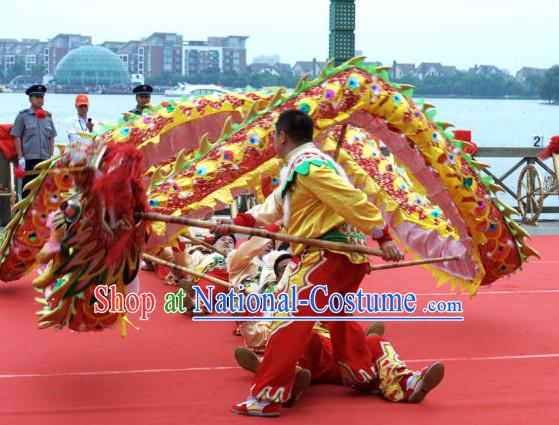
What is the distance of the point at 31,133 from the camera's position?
10.2 m

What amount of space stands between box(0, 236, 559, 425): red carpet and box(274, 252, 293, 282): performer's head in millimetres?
486

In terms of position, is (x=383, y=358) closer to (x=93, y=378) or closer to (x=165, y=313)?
(x=93, y=378)

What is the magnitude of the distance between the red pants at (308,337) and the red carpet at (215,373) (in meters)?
0.15

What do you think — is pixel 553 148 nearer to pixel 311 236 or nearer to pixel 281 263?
pixel 281 263

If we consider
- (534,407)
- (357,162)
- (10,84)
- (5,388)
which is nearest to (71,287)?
(5,388)

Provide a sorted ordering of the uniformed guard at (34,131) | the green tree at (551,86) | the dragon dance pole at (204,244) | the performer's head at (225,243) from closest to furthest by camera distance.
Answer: the dragon dance pole at (204,244) → the performer's head at (225,243) → the uniformed guard at (34,131) → the green tree at (551,86)

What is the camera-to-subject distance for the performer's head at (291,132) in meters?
4.91

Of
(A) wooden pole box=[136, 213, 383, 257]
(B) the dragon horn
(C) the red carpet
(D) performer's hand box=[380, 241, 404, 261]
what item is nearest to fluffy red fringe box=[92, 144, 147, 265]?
(A) wooden pole box=[136, 213, 383, 257]

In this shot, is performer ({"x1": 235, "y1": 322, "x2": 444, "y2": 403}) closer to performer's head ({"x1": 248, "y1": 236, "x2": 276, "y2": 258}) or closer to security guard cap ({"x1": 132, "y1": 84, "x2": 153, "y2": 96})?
performer's head ({"x1": 248, "y1": 236, "x2": 276, "y2": 258})

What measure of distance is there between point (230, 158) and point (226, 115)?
1298mm

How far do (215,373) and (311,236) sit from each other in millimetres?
1102

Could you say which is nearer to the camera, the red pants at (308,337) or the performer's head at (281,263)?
the red pants at (308,337)

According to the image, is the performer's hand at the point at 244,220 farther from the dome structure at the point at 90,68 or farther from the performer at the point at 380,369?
the dome structure at the point at 90,68

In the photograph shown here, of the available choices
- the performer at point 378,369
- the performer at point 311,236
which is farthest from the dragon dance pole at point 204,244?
the performer at point 311,236
